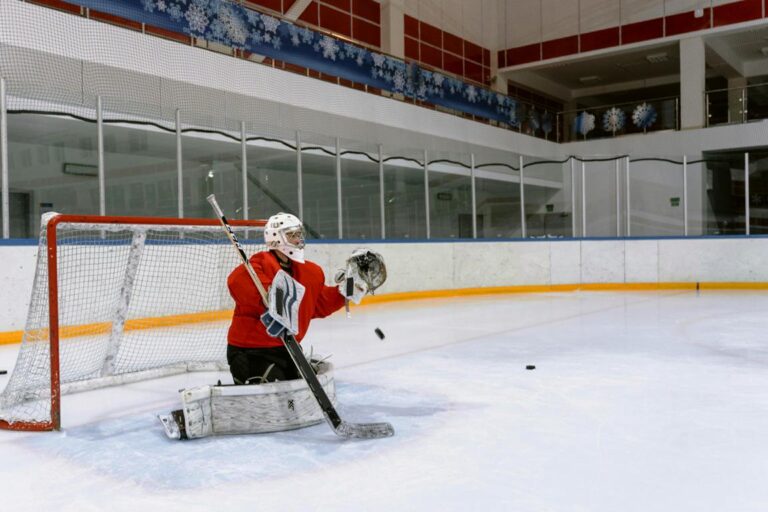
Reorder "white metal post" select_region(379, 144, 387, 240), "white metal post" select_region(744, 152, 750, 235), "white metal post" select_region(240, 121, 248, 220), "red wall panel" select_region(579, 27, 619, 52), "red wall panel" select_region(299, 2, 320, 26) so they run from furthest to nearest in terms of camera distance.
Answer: "red wall panel" select_region(579, 27, 619, 52) < "red wall panel" select_region(299, 2, 320, 26) < "white metal post" select_region(744, 152, 750, 235) < "white metal post" select_region(379, 144, 387, 240) < "white metal post" select_region(240, 121, 248, 220)

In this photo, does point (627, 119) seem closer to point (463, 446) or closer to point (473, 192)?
point (473, 192)

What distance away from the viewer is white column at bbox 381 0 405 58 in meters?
15.3

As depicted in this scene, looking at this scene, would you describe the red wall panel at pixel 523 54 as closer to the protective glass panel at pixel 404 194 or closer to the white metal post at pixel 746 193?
the white metal post at pixel 746 193

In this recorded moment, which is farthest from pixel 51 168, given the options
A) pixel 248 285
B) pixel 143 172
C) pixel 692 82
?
pixel 692 82

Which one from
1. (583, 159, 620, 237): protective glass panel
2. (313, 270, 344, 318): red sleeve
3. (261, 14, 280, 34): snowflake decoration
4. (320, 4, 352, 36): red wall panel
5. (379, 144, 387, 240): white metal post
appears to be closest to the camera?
(313, 270, 344, 318): red sleeve

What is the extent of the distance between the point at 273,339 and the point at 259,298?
0.71 ft

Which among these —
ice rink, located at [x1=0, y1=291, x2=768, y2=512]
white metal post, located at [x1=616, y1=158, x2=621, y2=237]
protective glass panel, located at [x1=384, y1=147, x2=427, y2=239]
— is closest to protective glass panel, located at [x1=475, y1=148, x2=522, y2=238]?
protective glass panel, located at [x1=384, y1=147, x2=427, y2=239]

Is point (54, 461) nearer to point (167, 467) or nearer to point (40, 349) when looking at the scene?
point (167, 467)

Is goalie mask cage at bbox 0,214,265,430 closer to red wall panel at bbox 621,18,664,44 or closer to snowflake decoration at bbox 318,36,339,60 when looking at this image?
snowflake decoration at bbox 318,36,339,60

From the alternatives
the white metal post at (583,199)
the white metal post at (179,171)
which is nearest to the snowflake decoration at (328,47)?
the white metal post at (179,171)

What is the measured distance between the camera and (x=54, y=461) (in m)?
2.58

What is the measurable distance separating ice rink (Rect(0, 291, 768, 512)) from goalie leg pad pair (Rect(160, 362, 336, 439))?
0.06 meters

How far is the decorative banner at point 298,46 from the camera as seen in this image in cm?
909

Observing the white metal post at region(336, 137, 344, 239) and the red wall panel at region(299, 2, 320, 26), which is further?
the red wall panel at region(299, 2, 320, 26)
